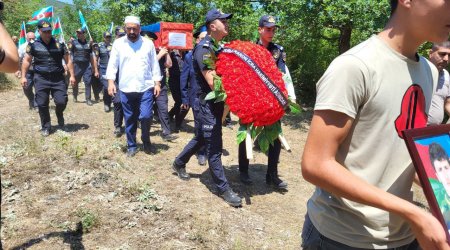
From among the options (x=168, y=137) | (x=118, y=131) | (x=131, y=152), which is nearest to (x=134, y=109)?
(x=131, y=152)

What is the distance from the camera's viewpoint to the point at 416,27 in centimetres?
145

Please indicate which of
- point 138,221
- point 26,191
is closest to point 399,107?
point 138,221

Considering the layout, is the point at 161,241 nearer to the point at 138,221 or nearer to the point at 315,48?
the point at 138,221

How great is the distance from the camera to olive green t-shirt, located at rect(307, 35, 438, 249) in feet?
4.74

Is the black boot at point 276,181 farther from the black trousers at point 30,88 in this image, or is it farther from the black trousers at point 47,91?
the black trousers at point 30,88

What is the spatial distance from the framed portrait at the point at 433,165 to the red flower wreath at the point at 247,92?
3108 mm

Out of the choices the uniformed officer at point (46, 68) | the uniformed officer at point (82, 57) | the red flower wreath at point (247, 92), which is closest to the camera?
the red flower wreath at point (247, 92)

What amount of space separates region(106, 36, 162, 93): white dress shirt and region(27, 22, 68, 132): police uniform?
185cm

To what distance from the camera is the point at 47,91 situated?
7625 millimetres

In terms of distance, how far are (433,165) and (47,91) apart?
7422mm

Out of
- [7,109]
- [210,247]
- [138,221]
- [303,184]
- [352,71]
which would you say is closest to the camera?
[352,71]

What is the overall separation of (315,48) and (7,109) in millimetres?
8068

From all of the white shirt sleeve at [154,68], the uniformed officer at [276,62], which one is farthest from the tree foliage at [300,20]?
the uniformed officer at [276,62]

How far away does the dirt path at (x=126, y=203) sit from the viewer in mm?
3863
